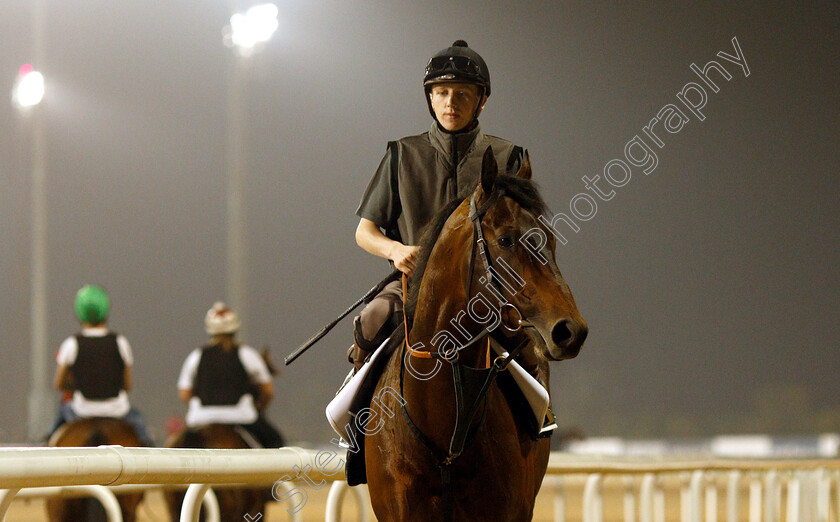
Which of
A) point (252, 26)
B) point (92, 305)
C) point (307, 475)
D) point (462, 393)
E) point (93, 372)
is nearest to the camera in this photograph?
point (462, 393)

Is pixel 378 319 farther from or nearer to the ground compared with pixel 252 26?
nearer to the ground

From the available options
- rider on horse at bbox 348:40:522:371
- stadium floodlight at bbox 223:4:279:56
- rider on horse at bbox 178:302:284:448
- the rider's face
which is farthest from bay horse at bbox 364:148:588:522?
stadium floodlight at bbox 223:4:279:56

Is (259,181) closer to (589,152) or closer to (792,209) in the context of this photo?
(589,152)

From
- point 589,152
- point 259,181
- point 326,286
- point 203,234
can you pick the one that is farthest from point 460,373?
point 203,234

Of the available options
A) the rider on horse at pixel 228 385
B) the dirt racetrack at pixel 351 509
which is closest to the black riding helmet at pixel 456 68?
the rider on horse at pixel 228 385

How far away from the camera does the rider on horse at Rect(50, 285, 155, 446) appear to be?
28.6 feet

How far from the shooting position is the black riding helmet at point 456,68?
4262 mm

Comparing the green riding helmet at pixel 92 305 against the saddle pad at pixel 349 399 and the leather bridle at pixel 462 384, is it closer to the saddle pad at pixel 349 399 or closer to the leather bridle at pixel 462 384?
the saddle pad at pixel 349 399

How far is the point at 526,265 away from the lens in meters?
3.41

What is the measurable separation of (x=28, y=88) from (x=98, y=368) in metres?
11.7

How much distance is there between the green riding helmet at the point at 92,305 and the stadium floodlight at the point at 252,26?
11.0m

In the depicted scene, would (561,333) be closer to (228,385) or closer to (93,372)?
(228,385)

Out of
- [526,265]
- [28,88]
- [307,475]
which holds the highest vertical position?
[28,88]

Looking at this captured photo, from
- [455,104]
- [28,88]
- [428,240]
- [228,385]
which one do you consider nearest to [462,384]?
[428,240]
